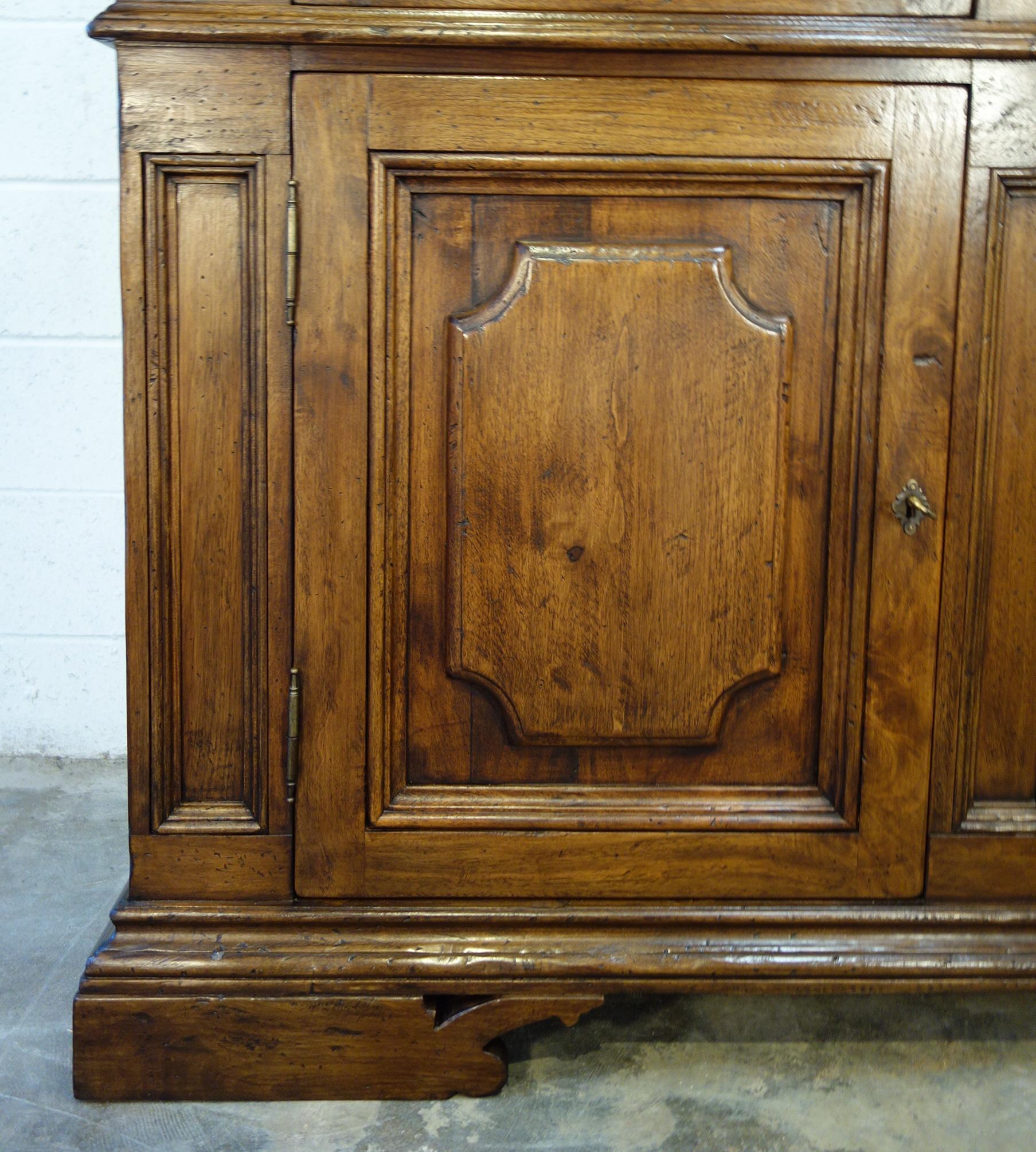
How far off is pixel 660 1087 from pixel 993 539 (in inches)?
28.1

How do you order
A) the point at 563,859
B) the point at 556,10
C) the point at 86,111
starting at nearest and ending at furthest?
1. the point at 556,10
2. the point at 563,859
3. the point at 86,111

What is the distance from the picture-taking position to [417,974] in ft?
4.27

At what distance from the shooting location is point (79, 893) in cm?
180

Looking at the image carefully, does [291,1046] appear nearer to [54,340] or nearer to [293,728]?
[293,728]

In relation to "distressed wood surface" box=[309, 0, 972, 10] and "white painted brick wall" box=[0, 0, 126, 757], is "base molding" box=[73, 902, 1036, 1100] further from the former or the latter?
"white painted brick wall" box=[0, 0, 126, 757]

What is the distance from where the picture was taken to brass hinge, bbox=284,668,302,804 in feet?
4.20

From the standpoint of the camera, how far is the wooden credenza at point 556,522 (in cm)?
123

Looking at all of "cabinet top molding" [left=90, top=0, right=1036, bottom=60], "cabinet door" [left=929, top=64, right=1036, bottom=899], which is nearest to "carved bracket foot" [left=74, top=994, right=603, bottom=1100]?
"cabinet door" [left=929, top=64, right=1036, bottom=899]

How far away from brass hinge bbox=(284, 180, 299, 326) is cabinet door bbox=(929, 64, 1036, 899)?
698 mm

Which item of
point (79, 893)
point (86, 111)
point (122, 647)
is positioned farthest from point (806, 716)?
point (86, 111)

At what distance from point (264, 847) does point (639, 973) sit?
1.42ft

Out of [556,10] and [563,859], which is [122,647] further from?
[556,10]

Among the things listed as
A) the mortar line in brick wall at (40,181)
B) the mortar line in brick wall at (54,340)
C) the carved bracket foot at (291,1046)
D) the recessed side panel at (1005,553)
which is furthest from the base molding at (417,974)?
the mortar line in brick wall at (40,181)

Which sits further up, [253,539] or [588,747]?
[253,539]
